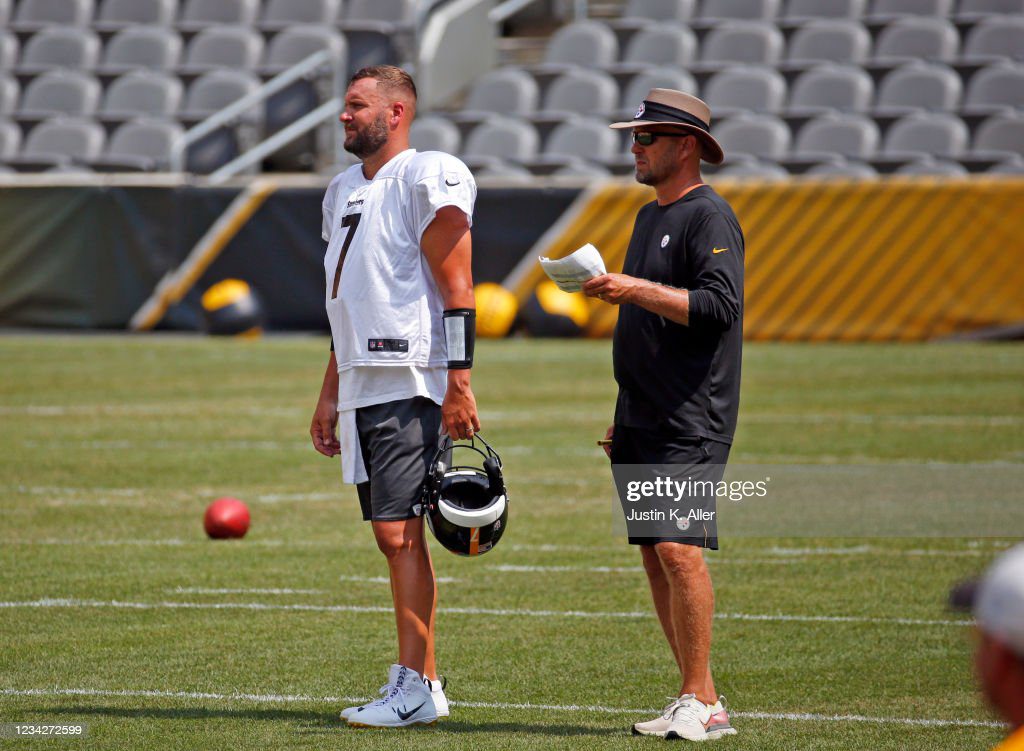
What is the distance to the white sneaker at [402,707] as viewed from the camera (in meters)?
5.51

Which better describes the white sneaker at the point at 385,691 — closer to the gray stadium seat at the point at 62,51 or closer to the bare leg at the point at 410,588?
the bare leg at the point at 410,588

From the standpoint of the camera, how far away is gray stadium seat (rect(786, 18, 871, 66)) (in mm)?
25550

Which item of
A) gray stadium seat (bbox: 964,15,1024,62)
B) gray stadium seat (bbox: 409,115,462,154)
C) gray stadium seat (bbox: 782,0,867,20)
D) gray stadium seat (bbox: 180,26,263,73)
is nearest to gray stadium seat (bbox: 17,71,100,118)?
gray stadium seat (bbox: 180,26,263,73)

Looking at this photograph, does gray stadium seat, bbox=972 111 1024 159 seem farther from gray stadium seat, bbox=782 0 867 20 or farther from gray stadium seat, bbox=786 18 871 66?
gray stadium seat, bbox=782 0 867 20

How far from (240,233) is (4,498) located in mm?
13184

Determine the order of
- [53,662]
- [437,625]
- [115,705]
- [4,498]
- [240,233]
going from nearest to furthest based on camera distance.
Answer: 1. [115,705]
2. [53,662]
3. [437,625]
4. [4,498]
5. [240,233]

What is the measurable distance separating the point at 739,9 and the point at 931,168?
6209 millimetres

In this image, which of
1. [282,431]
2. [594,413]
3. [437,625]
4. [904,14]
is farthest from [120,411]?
[904,14]

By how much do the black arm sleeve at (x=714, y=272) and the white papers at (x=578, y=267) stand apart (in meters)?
0.34

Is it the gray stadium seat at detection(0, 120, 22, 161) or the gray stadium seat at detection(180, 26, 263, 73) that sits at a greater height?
the gray stadium seat at detection(180, 26, 263, 73)

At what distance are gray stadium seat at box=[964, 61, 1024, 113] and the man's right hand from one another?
19297 millimetres

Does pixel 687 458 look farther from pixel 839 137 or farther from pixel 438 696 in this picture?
pixel 839 137

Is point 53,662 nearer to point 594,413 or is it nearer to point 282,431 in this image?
point 282,431

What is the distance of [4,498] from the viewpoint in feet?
34.9
